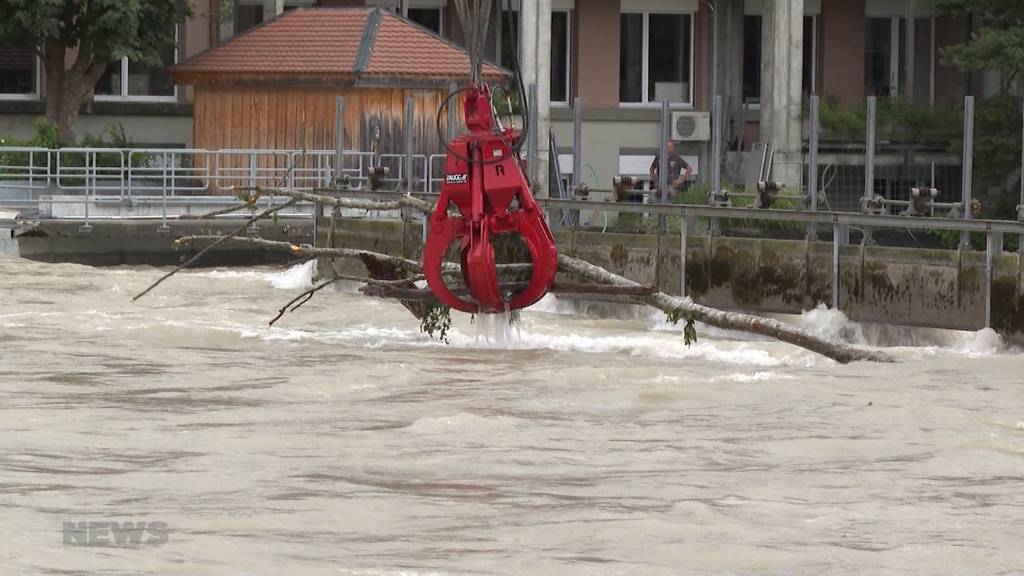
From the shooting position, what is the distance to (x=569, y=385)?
57.2 feet

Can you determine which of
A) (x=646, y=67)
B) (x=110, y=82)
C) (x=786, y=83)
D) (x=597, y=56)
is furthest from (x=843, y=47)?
(x=110, y=82)

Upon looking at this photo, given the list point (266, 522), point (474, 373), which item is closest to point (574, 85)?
point (474, 373)

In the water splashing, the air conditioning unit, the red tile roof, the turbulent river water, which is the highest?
the red tile roof

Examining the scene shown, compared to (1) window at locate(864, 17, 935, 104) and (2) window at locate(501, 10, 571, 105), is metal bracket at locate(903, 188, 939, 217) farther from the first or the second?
(1) window at locate(864, 17, 935, 104)

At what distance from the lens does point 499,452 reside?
13.6 meters

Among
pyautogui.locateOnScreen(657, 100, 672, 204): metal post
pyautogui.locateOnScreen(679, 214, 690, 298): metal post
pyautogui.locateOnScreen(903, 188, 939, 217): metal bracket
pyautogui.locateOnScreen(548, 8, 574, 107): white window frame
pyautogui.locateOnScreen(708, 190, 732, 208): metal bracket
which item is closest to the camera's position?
pyautogui.locateOnScreen(903, 188, 939, 217): metal bracket

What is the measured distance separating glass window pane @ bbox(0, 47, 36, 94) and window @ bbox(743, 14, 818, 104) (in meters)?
13.6

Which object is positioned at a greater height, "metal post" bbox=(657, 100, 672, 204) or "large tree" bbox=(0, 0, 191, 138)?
"large tree" bbox=(0, 0, 191, 138)

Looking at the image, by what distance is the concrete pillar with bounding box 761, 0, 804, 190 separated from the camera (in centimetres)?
3622

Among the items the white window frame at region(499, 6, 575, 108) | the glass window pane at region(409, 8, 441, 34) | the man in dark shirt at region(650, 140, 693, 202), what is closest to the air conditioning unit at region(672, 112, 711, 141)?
the white window frame at region(499, 6, 575, 108)

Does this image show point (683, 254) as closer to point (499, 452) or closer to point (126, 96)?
point (499, 452)

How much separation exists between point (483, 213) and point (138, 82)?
2171cm

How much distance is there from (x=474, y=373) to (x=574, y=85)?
2275 centimetres

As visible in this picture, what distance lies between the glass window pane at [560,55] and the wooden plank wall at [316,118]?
5.60m
